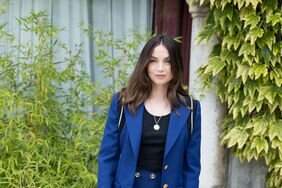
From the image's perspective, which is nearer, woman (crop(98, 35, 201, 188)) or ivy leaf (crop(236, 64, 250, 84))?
woman (crop(98, 35, 201, 188))

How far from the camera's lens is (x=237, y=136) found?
11.4 feet

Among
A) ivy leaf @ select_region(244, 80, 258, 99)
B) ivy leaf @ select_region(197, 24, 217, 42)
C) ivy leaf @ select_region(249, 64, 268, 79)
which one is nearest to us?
ivy leaf @ select_region(249, 64, 268, 79)

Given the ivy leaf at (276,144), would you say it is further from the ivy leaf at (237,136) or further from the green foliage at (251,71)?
the ivy leaf at (237,136)

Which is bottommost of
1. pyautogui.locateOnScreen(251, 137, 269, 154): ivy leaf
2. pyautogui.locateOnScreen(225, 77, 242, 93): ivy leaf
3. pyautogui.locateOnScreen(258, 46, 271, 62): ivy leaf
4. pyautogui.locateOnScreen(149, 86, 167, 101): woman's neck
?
pyautogui.locateOnScreen(251, 137, 269, 154): ivy leaf

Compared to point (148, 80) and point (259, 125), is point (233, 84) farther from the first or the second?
point (148, 80)

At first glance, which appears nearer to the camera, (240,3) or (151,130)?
→ (151,130)

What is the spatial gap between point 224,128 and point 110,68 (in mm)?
1043

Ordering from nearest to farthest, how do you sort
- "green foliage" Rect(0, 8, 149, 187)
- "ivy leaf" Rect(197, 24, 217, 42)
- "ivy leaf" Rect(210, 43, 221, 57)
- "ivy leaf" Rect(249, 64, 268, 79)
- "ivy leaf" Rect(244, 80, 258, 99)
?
"green foliage" Rect(0, 8, 149, 187)
"ivy leaf" Rect(249, 64, 268, 79)
"ivy leaf" Rect(244, 80, 258, 99)
"ivy leaf" Rect(197, 24, 217, 42)
"ivy leaf" Rect(210, 43, 221, 57)

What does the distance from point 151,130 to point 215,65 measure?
1.45 meters

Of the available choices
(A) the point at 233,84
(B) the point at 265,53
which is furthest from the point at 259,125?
(B) the point at 265,53

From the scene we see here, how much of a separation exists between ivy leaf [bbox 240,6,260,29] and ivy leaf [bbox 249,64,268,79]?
0.29 m

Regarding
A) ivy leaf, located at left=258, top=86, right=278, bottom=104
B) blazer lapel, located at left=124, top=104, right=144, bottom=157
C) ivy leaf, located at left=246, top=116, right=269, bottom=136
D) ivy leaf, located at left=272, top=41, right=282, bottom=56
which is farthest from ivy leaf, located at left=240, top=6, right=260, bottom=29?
blazer lapel, located at left=124, top=104, right=144, bottom=157

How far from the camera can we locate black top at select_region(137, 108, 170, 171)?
2.15 metres

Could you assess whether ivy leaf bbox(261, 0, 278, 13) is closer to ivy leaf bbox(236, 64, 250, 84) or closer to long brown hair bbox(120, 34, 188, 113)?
ivy leaf bbox(236, 64, 250, 84)
